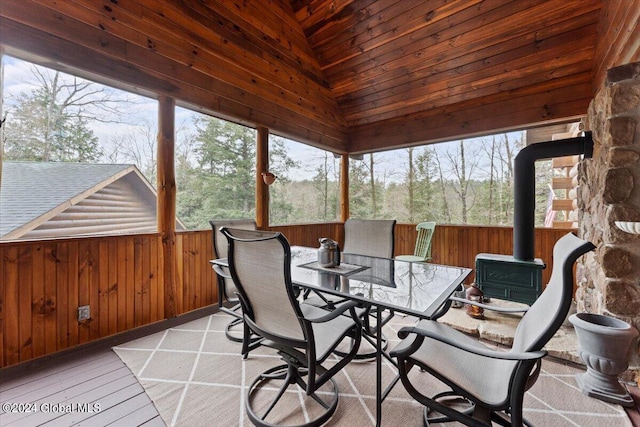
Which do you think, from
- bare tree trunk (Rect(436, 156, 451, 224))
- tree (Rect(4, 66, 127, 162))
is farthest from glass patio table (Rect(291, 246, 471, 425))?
bare tree trunk (Rect(436, 156, 451, 224))

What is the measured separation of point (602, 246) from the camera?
2.10m

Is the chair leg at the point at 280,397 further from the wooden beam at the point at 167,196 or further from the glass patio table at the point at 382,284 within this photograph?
the wooden beam at the point at 167,196

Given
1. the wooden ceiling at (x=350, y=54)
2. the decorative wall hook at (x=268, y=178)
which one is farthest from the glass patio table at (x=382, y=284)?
the wooden ceiling at (x=350, y=54)

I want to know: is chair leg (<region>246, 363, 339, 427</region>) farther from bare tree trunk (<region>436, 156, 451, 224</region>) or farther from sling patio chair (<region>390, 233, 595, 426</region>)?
bare tree trunk (<region>436, 156, 451, 224</region>)

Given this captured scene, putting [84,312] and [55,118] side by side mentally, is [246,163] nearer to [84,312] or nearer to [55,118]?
[55,118]

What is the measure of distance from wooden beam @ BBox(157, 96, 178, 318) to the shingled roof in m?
0.16

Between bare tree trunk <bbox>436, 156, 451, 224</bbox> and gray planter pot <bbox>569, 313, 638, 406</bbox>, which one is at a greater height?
bare tree trunk <bbox>436, 156, 451, 224</bbox>

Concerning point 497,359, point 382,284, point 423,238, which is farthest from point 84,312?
point 423,238

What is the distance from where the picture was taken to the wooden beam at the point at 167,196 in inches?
109

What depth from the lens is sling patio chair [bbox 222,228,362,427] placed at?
1.31 m

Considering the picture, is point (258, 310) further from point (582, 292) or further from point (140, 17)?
point (582, 292)

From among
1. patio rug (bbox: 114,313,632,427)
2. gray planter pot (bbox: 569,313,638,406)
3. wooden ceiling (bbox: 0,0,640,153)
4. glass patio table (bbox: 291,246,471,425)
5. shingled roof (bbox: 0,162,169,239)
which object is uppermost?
wooden ceiling (bbox: 0,0,640,153)

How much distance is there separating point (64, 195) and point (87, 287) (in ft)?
2.63

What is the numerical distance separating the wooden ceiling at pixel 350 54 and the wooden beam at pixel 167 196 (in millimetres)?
241
